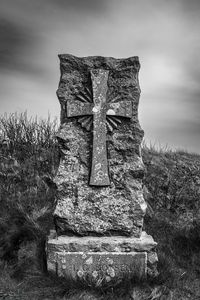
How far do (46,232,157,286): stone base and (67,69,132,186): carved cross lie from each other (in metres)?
0.67

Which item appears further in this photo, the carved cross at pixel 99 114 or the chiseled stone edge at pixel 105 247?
the carved cross at pixel 99 114

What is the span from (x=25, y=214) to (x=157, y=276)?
215cm

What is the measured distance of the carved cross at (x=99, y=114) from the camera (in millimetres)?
4613

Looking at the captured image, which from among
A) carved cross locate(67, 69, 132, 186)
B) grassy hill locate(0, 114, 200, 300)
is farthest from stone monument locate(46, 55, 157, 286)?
grassy hill locate(0, 114, 200, 300)

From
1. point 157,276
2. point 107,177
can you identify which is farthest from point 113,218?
point 157,276

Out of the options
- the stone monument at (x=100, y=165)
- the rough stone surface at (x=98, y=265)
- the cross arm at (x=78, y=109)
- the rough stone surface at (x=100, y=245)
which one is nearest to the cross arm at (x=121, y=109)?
the stone monument at (x=100, y=165)

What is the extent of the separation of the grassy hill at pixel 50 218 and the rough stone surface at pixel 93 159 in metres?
0.60

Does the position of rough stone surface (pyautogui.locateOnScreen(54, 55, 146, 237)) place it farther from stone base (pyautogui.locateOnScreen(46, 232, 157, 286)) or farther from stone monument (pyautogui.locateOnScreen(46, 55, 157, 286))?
stone base (pyautogui.locateOnScreen(46, 232, 157, 286))

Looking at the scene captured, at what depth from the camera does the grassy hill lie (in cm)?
429

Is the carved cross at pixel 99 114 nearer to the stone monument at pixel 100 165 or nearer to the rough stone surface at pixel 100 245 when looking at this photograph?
the stone monument at pixel 100 165

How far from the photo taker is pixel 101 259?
4441 mm

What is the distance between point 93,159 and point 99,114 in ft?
1.68

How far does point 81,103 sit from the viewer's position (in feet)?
15.5

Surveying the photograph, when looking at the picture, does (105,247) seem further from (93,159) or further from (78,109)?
(78,109)
